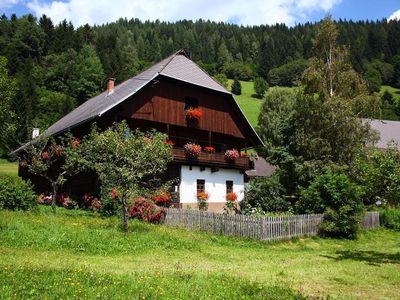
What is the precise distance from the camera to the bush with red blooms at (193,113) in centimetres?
3102

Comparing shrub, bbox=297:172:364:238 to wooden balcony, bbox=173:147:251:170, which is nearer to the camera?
shrub, bbox=297:172:364:238

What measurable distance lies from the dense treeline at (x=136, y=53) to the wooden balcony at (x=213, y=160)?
73.0ft

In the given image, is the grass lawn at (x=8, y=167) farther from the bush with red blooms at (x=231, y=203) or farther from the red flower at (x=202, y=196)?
the bush with red blooms at (x=231, y=203)

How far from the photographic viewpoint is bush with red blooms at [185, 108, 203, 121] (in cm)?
3102

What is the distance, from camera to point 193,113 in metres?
31.0

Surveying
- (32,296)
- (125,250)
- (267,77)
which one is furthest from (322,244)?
(267,77)

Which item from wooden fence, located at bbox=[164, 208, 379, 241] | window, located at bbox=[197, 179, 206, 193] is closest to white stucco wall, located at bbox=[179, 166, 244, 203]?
window, located at bbox=[197, 179, 206, 193]

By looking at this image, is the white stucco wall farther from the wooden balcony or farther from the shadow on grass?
the shadow on grass

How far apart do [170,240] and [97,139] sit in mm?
5911

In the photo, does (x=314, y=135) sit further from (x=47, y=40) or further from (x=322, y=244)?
(x=47, y=40)

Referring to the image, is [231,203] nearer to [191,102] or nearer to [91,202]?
[191,102]

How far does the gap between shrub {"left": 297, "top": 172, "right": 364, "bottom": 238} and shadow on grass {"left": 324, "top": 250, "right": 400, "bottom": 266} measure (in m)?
3.72

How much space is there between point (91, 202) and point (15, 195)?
5543mm

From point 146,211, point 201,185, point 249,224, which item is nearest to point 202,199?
point 201,185
